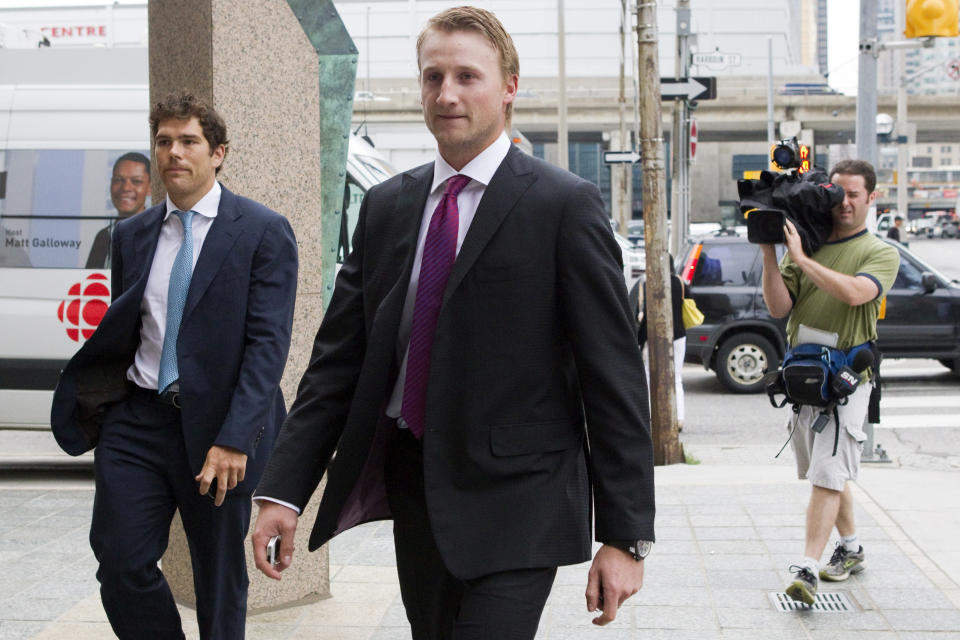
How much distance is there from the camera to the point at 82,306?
8.41 m

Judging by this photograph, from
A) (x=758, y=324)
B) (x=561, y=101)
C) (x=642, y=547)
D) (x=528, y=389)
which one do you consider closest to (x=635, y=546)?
(x=642, y=547)

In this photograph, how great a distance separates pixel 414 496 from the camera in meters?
2.74

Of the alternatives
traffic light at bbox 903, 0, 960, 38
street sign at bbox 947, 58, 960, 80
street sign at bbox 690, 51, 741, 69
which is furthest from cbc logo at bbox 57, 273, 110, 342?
street sign at bbox 947, 58, 960, 80

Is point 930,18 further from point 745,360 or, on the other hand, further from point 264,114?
point 264,114

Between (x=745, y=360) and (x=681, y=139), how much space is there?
971 cm

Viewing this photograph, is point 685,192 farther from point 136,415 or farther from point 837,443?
point 136,415

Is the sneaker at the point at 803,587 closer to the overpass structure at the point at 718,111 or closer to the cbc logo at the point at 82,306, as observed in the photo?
the cbc logo at the point at 82,306

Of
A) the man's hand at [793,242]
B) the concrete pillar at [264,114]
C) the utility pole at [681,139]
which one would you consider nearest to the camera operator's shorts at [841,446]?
the man's hand at [793,242]

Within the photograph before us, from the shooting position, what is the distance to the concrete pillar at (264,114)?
4.66 meters

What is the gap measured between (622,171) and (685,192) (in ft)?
57.3

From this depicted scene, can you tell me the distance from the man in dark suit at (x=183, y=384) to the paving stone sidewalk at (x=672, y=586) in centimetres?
119

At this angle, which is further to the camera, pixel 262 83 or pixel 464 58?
pixel 262 83

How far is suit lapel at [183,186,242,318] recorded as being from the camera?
3611 mm

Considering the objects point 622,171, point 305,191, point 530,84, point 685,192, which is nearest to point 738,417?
point 305,191
